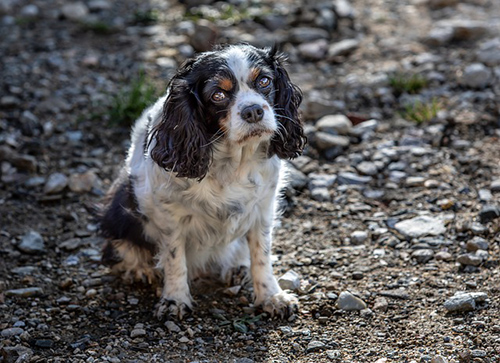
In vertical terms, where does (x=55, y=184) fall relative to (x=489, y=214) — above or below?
below

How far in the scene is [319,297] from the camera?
4797 mm

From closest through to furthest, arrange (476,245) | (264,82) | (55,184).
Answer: (264,82) → (476,245) → (55,184)

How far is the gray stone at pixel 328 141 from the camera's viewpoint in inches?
258

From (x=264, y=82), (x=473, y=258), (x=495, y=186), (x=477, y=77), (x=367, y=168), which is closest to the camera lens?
(x=264, y=82)

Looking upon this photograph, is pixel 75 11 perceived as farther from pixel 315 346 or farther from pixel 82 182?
pixel 315 346

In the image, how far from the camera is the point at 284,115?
4629mm

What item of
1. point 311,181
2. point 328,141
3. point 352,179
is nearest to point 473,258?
point 352,179

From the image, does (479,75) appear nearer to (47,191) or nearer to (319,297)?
(319,297)

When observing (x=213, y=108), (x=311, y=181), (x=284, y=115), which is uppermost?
(x=213, y=108)

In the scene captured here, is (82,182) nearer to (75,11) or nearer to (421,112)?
(421,112)

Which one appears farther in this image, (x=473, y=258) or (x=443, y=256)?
(x=443, y=256)

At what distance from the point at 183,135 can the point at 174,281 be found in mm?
979

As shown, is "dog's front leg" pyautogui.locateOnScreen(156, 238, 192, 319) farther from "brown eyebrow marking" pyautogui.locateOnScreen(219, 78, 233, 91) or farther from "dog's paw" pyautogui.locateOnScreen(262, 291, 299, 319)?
A: "brown eyebrow marking" pyautogui.locateOnScreen(219, 78, 233, 91)

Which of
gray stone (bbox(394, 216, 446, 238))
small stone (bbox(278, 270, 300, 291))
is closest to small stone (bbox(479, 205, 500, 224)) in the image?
gray stone (bbox(394, 216, 446, 238))
